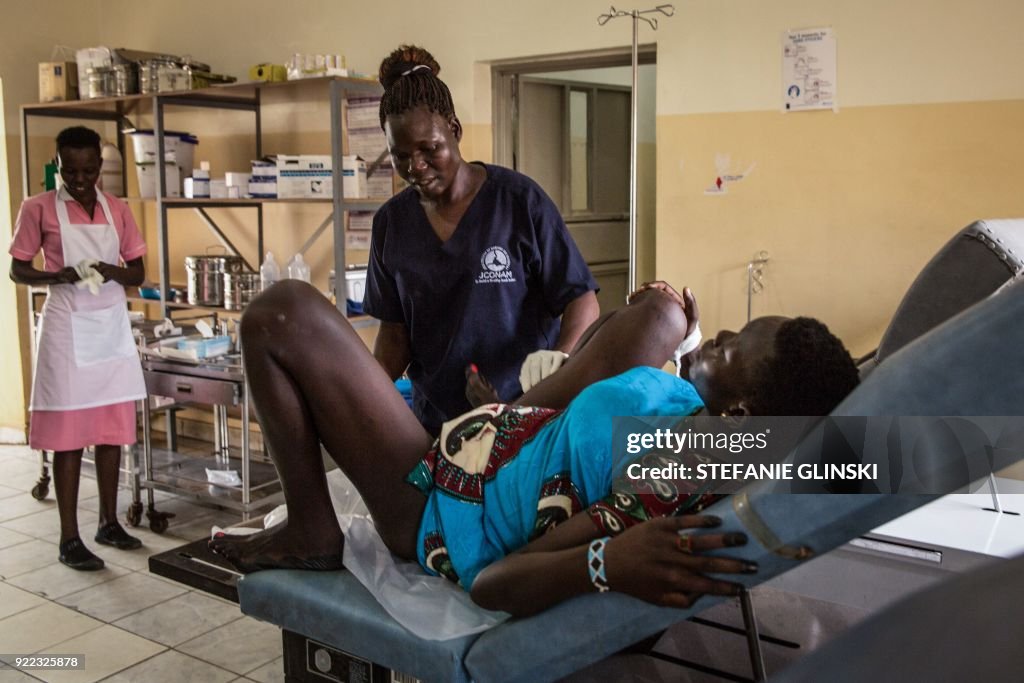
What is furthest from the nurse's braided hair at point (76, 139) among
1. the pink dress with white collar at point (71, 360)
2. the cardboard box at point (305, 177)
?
the cardboard box at point (305, 177)

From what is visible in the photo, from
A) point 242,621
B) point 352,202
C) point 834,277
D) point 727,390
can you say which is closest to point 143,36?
point 352,202

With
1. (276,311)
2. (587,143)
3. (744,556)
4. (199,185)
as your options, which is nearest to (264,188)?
(199,185)

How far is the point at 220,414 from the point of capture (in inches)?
175

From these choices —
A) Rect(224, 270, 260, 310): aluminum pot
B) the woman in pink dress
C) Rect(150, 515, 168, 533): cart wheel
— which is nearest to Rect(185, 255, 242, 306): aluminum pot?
Rect(224, 270, 260, 310): aluminum pot

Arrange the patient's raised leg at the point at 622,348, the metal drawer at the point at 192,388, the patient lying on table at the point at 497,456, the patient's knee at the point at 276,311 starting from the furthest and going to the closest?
1. the metal drawer at the point at 192,388
2. the patient's raised leg at the point at 622,348
3. the patient's knee at the point at 276,311
4. the patient lying on table at the point at 497,456

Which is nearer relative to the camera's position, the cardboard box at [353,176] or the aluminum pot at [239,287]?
the cardboard box at [353,176]

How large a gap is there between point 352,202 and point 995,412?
345cm

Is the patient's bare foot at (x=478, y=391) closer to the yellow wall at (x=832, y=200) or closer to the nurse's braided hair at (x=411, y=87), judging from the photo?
the nurse's braided hair at (x=411, y=87)

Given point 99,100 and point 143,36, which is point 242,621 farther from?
point 143,36

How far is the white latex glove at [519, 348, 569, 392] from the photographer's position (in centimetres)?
186

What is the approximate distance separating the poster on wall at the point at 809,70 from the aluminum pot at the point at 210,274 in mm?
2650

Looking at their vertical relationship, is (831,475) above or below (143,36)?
below

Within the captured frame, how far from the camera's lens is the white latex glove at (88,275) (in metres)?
3.54

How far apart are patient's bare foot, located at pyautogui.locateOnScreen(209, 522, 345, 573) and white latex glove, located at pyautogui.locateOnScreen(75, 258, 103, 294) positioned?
2378 mm
